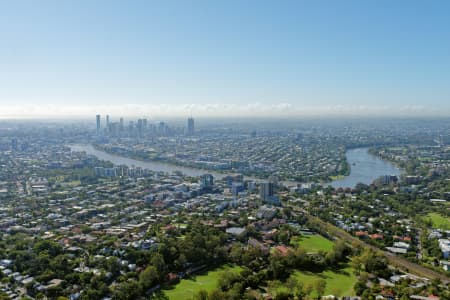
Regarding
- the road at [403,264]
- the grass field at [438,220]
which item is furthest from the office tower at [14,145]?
the grass field at [438,220]

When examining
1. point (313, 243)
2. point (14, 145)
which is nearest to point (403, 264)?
point (313, 243)

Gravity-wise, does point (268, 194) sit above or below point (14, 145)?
below

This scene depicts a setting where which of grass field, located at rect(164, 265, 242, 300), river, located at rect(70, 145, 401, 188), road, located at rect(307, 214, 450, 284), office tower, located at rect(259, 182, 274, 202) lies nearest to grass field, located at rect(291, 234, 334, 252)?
road, located at rect(307, 214, 450, 284)

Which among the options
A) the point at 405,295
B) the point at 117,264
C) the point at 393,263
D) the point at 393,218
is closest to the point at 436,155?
the point at 393,218

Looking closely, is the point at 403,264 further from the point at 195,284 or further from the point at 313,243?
the point at 195,284

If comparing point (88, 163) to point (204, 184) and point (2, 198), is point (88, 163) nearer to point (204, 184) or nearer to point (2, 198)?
point (2, 198)

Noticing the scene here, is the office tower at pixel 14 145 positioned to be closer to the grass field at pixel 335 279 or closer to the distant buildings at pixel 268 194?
the distant buildings at pixel 268 194
